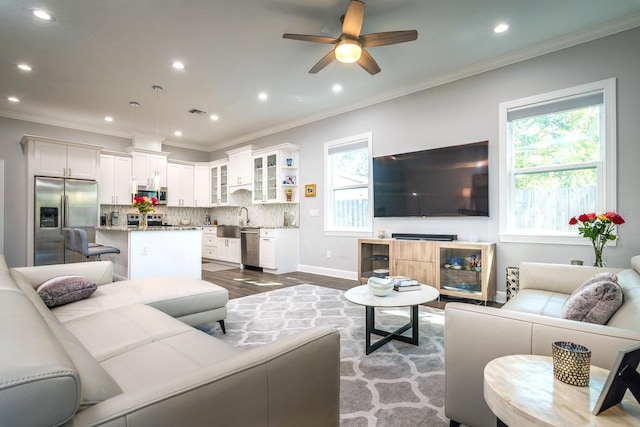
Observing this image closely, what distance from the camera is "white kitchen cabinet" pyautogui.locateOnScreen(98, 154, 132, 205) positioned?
6.29 m

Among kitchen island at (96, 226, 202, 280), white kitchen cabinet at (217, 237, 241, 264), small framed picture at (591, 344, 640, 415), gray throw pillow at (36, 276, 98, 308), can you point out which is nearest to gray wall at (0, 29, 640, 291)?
white kitchen cabinet at (217, 237, 241, 264)

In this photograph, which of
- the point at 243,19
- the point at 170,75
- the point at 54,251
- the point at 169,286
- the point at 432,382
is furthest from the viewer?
the point at 54,251

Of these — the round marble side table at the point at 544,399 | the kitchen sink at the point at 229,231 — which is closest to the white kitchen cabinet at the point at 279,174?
the kitchen sink at the point at 229,231

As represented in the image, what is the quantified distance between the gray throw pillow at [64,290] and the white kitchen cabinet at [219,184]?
5.31 meters

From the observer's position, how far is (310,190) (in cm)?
592

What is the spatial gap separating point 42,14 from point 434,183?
4.66m

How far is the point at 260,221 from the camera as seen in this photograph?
702 cm

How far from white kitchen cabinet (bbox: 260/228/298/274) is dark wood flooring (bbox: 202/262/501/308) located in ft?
0.59

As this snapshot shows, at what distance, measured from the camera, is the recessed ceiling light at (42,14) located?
2872 millimetres

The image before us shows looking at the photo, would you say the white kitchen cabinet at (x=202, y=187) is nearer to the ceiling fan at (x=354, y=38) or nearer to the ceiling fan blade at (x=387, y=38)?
the ceiling fan at (x=354, y=38)

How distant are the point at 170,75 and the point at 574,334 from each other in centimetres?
487

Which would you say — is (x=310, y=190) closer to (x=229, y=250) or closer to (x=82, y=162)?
(x=229, y=250)

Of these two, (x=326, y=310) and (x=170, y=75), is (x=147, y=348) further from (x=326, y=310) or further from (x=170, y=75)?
(x=170, y=75)

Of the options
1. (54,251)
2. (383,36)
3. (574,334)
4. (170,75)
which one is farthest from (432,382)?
(54,251)
